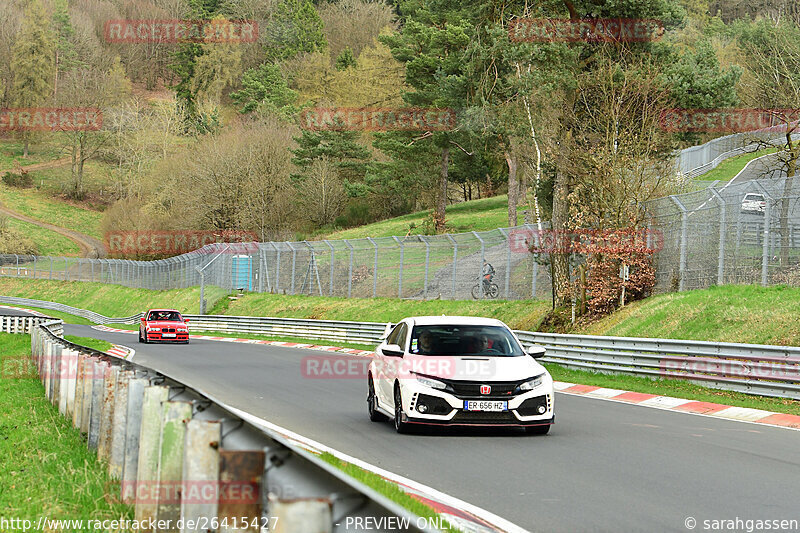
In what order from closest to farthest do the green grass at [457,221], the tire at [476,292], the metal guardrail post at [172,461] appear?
the metal guardrail post at [172,461], the tire at [476,292], the green grass at [457,221]

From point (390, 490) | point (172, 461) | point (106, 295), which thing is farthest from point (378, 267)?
point (106, 295)

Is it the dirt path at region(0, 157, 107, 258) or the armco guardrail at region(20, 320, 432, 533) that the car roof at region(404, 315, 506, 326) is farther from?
the dirt path at region(0, 157, 107, 258)

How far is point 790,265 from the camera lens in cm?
2123

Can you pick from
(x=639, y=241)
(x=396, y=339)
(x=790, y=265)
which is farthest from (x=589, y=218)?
(x=396, y=339)

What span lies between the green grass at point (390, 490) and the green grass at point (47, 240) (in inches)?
3798

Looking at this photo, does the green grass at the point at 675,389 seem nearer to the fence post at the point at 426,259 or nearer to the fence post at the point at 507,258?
the fence post at the point at 507,258

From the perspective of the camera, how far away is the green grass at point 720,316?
1925 cm

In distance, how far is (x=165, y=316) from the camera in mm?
39281

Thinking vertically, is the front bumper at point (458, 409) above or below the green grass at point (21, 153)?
below

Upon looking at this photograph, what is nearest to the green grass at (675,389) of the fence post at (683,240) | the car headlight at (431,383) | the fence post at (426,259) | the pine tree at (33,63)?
the fence post at (683,240)

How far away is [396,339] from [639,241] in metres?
13.6

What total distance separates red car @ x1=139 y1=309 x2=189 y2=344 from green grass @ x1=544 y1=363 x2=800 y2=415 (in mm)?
19583

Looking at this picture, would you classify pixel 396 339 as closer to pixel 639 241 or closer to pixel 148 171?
pixel 639 241

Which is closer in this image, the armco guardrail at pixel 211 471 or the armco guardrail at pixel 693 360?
the armco guardrail at pixel 211 471
